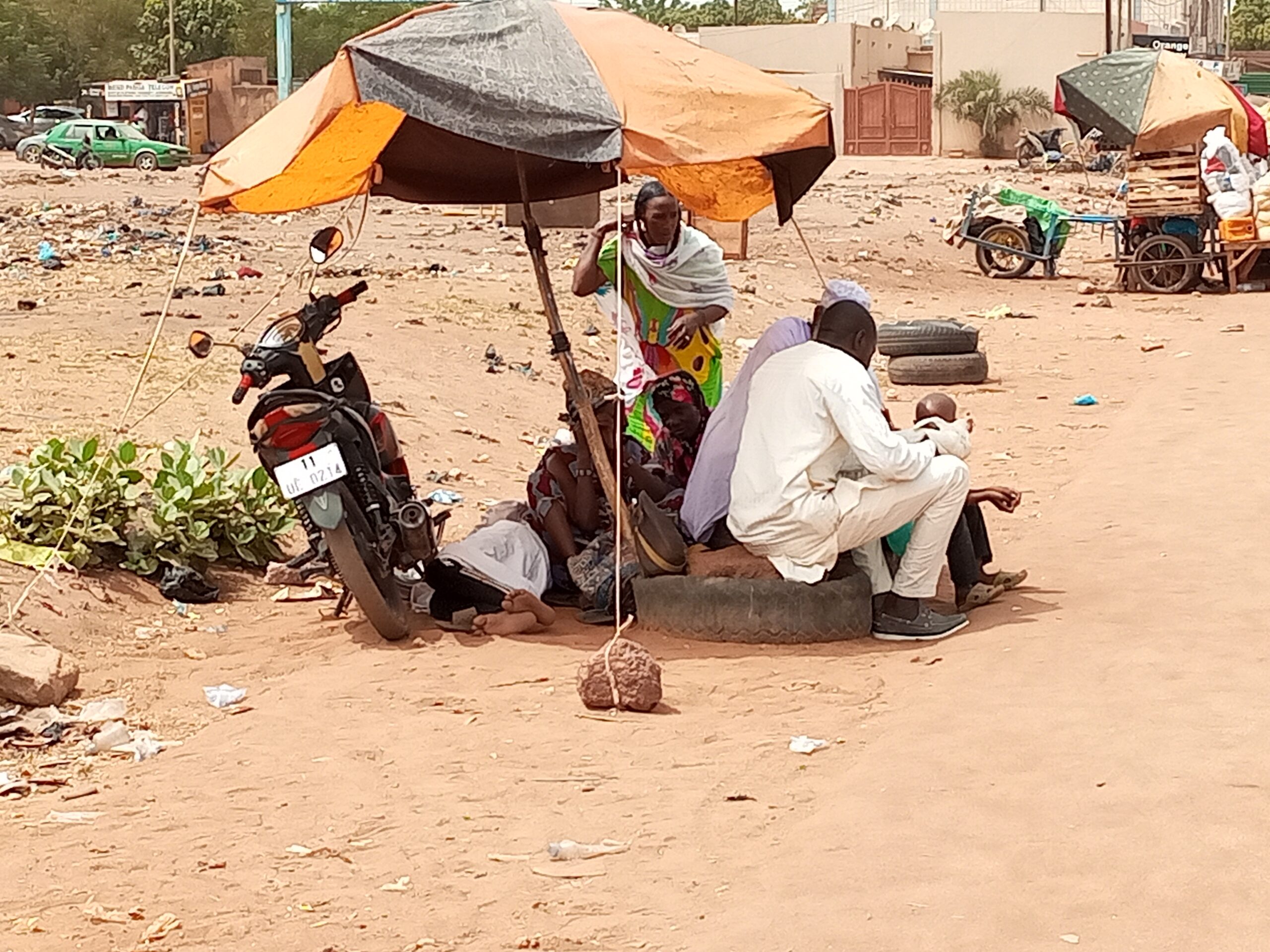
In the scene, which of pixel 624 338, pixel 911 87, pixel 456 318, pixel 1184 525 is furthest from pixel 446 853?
pixel 911 87

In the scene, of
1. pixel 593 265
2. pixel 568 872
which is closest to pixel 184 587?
pixel 593 265

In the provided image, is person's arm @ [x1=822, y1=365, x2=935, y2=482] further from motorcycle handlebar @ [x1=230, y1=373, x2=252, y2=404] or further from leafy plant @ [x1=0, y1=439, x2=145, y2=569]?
leafy plant @ [x1=0, y1=439, x2=145, y2=569]

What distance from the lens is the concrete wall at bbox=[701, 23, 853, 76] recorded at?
4856 centimetres

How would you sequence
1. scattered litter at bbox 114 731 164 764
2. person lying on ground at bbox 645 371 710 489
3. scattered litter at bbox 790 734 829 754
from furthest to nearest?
person lying on ground at bbox 645 371 710 489 → scattered litter at bbox 114 731 164 764 → scattered litter at bbox 790 734 829 754

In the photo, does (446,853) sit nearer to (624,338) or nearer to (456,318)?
(624,338)

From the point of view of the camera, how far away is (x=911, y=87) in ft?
152

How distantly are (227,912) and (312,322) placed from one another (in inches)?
117

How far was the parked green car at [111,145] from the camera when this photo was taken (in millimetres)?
36438

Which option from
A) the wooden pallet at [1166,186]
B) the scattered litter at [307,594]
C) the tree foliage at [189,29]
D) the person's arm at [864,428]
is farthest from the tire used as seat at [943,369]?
the tree foliage at [189,29]

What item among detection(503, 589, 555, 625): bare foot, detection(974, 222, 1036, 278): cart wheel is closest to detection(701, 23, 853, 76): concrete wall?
detection(974, 222, 1036, 278): cart wheel

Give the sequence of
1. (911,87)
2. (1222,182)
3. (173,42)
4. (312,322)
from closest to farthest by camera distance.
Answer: (312,322) < (1222,182) < (911,87) < (173,42)

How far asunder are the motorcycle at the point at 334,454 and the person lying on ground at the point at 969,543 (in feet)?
6.46

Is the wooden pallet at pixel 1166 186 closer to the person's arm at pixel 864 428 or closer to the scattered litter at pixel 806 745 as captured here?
the person's arm at pixel 864 428

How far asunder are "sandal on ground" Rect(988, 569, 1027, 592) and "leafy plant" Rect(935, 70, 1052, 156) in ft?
128
